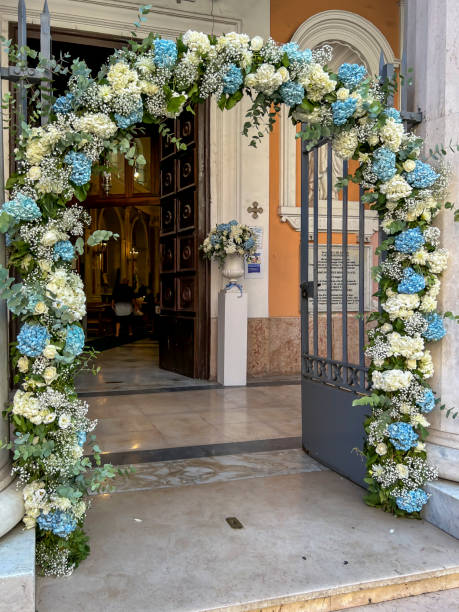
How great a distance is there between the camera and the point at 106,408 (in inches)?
206

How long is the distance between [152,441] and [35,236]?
7.69ft

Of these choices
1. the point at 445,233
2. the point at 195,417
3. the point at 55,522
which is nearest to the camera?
the point at 55,522

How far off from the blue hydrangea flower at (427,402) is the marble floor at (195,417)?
5.67ft

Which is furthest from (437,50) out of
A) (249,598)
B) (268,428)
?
(268,428)

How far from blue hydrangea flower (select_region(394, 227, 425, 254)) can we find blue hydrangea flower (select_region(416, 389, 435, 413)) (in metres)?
0.70

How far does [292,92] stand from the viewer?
2484 millimetres

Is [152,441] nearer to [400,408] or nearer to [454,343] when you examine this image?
[400,408]

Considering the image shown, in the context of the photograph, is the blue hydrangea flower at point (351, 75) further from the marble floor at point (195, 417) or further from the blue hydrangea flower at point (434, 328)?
the marble floor at point (195, 417)

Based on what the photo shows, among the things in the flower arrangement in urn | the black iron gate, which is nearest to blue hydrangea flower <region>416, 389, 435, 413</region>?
the black iron gate

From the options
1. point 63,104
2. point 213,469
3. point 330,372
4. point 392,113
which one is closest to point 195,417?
point 213,469

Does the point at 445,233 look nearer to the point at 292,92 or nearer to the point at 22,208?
the point at 292,92

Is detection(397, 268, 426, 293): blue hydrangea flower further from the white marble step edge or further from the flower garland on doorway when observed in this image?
the white marble step edge

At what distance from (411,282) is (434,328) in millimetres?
252

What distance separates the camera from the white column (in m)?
2.71
